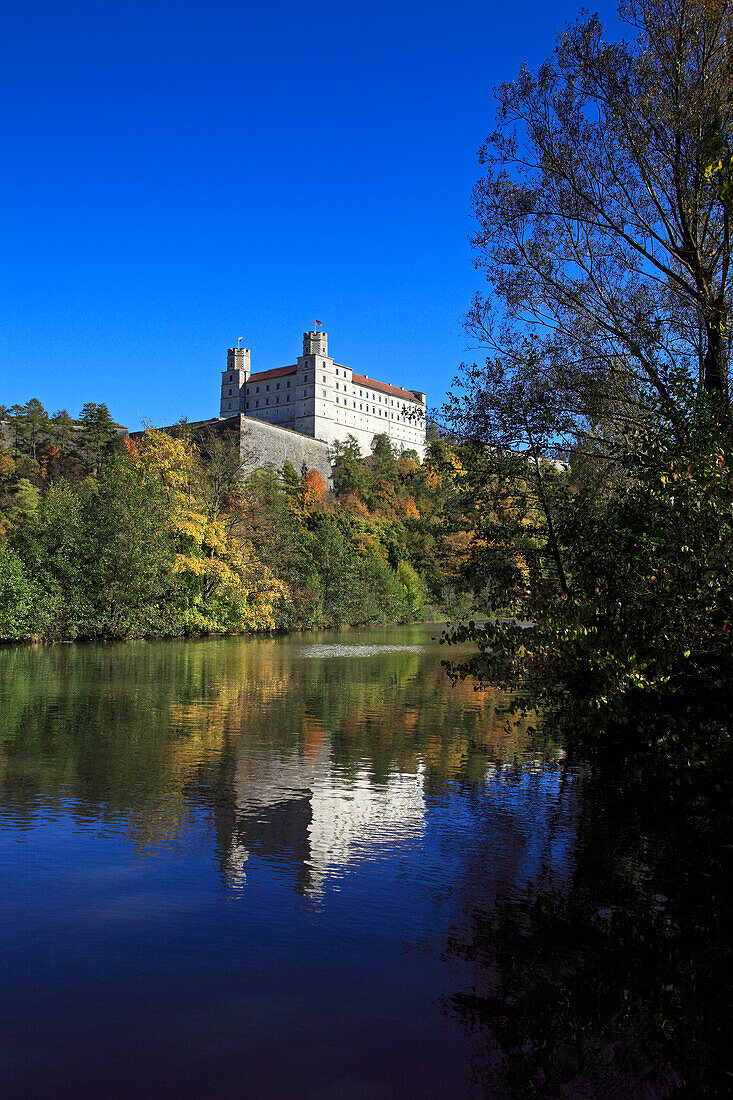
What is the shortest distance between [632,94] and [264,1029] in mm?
11566

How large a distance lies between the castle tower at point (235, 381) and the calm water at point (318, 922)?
336 feet

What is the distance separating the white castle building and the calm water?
85824mm

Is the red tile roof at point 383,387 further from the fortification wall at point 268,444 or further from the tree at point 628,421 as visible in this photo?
the tree at point 628,421

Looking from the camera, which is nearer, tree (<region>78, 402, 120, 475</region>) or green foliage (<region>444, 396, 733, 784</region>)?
green foliage (<region>444, 396, 733, 784</region>)

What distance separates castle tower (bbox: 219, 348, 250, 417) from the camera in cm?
10862

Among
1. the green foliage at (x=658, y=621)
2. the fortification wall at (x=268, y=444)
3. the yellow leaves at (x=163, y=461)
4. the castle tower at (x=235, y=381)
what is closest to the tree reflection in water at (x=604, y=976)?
the green foliage at (x=658, y=621)

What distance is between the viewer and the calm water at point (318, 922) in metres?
3.41

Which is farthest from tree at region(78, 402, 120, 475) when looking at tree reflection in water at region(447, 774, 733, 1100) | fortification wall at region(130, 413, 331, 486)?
tree reflection in water at region(447, 774, 733, 1100)

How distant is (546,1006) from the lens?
383 centimetres

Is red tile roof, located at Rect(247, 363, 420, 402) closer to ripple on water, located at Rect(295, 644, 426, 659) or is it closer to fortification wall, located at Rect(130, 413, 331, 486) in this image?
fortification wall, located at Rect(130, 413, 331, 486)

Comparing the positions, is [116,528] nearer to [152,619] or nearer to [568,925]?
[152,619]

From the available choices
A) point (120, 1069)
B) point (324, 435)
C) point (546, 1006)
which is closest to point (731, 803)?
point (546, 1006)

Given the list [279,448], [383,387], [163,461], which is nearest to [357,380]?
[383,387]

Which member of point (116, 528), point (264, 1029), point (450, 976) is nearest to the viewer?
point (264, 1029)
